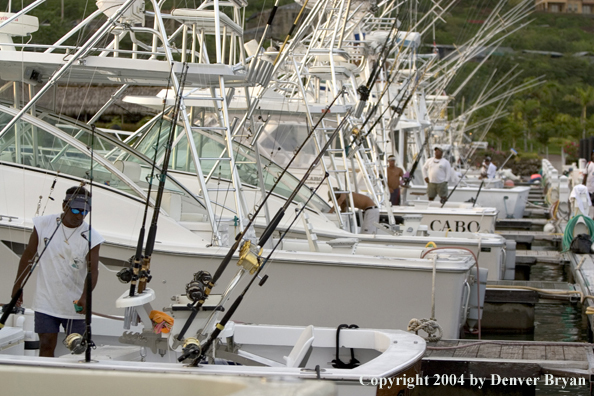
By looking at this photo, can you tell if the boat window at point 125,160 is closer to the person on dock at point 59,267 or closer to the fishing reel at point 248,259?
the person on dock at point 59,267

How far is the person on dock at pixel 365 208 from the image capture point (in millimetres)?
11102

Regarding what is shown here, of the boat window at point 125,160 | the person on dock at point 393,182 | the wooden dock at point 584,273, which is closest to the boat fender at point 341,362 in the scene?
the boat window at point 125,160

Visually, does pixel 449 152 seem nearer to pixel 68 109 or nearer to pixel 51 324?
pixel 68 109

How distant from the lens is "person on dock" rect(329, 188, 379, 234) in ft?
36.4

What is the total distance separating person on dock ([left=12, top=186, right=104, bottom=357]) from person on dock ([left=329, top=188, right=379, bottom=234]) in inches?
229

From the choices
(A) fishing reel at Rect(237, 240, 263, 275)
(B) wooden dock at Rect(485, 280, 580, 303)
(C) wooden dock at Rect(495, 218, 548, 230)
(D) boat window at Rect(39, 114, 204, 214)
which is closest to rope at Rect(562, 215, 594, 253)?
(B) wooden dock at Rect(485, 280, 580, 303)

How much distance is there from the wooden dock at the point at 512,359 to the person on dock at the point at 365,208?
12.3 ft

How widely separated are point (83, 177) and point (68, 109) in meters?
21.2

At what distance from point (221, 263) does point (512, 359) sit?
2718 mm

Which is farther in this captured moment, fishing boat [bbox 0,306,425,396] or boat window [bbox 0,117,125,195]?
boat window [bbox 0,117,125,195]

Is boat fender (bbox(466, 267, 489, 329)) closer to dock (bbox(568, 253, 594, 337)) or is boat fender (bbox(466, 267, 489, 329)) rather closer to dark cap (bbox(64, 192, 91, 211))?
dock (bbox(568, 253, 594, 337))

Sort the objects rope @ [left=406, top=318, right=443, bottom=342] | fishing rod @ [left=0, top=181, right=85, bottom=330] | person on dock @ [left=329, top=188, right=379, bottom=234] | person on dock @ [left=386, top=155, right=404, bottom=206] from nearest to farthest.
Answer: fishing rod @ [left=0, top=181, right=85, bottom=330]
rope @ [left=406, top=318, right=443, bottom=342]
person on dock @ [left=329, top=188, right=379, bottom=234]
person on dock @ [left=386, top=155, right=404, bottom=206]

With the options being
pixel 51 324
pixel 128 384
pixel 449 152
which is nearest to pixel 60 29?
pixel 51 324

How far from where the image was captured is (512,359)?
6.80m
